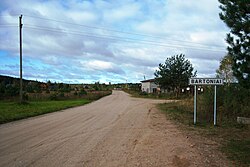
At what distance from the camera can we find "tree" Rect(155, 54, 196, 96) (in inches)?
1891

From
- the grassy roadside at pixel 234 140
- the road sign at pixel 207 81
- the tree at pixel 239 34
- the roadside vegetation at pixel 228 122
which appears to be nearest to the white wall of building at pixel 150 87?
the roadside vegetation at pixel 228 122

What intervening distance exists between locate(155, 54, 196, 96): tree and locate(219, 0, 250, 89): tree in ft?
127

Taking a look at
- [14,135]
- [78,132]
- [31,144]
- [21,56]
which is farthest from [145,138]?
[21,56]

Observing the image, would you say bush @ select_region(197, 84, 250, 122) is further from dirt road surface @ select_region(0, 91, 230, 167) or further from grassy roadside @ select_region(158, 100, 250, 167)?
dirt road surface @ select_region(0, 91, 230, 167)

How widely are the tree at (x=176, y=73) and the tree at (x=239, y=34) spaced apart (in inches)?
1526

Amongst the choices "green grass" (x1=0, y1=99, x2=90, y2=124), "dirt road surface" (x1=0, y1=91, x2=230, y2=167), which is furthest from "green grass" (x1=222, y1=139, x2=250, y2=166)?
"green grass" (x1=0, y1=99, x2=90, y2=124)

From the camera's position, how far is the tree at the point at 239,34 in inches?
343

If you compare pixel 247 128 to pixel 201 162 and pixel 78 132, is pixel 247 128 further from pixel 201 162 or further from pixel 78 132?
pixel 78 132

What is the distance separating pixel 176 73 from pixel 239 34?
39238mm

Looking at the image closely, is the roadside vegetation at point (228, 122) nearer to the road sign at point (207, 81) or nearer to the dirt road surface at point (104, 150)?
the dirt road surface at point (104, 150)

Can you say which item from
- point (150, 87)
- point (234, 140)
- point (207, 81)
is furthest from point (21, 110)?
point (150, 87)

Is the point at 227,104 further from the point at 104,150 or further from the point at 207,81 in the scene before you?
the point at 104,150

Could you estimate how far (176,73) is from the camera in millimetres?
48031

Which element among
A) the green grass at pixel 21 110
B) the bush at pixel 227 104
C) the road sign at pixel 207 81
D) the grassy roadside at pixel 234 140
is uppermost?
the road sign at pixel 207 81
